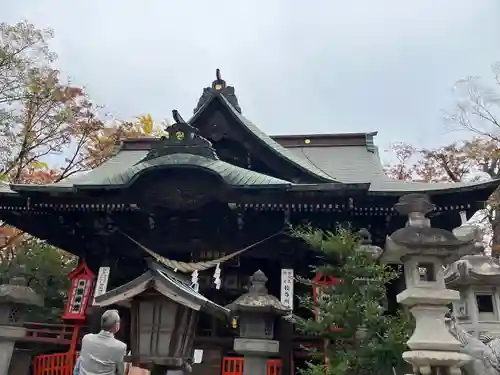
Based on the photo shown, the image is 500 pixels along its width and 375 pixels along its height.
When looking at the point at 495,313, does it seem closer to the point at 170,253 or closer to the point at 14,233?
the point at 170,253

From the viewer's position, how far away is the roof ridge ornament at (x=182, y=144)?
30.2 feet

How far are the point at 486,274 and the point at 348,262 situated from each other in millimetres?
1740

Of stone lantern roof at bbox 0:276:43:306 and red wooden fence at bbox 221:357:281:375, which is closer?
red wooden fence at bbox 221:357:281:375

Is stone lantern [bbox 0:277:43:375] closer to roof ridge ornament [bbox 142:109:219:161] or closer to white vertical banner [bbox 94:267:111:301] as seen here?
white vertical banner [bbox 94:267:111:301]

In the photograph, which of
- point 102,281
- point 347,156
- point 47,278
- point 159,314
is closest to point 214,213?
point 102,281

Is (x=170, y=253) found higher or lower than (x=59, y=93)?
lower

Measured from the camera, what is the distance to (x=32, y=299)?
7.91 meters

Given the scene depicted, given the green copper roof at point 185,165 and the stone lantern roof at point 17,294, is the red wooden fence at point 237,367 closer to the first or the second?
the green copper roof at point 185,165

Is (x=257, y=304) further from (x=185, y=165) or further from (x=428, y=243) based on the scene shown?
(x=185, y=165)

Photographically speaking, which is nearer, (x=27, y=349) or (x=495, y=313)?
(x=495, y=313)

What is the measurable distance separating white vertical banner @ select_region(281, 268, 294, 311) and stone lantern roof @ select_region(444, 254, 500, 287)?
3041 mm

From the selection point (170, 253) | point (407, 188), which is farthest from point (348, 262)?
point (170, 253)

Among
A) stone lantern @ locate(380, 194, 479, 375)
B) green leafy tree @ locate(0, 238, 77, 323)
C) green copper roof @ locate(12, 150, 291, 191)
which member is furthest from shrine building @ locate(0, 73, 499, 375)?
stone lantern @ locate(380, 194, 479, 375)

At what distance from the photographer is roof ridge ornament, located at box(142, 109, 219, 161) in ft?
30.2
